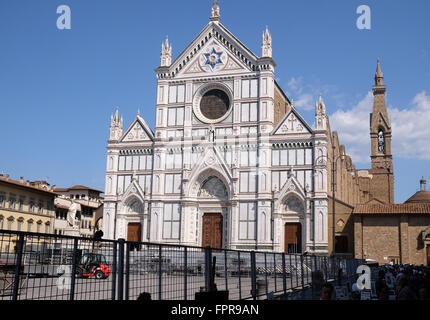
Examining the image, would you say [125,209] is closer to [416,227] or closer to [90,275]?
[416,227]

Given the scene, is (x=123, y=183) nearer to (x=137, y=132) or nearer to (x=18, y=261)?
(x=137, y=132)

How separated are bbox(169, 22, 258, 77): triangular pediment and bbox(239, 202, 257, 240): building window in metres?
12.8

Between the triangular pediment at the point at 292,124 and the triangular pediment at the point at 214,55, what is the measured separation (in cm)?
564

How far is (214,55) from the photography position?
47688 millimetres

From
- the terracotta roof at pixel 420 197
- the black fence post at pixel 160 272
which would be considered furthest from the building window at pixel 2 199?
the terracotta roof at pixel 420 197

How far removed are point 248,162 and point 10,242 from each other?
38.8m

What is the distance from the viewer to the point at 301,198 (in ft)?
140

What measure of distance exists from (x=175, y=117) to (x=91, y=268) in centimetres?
4038

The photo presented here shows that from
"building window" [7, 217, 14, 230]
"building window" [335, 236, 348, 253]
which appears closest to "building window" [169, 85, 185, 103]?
"building window" [335, 236, 348, 253]

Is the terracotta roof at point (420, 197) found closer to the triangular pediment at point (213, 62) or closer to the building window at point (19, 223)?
the triangular pediment at point (213, 62)

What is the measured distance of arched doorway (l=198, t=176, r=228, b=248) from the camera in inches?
1802

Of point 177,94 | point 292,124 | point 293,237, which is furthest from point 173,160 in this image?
point 293,237

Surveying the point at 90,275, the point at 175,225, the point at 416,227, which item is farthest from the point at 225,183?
the point at 90,275

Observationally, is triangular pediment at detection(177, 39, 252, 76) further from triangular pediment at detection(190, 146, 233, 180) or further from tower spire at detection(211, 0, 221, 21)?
triangular pediment at detection(190, 146, 233, 180)
